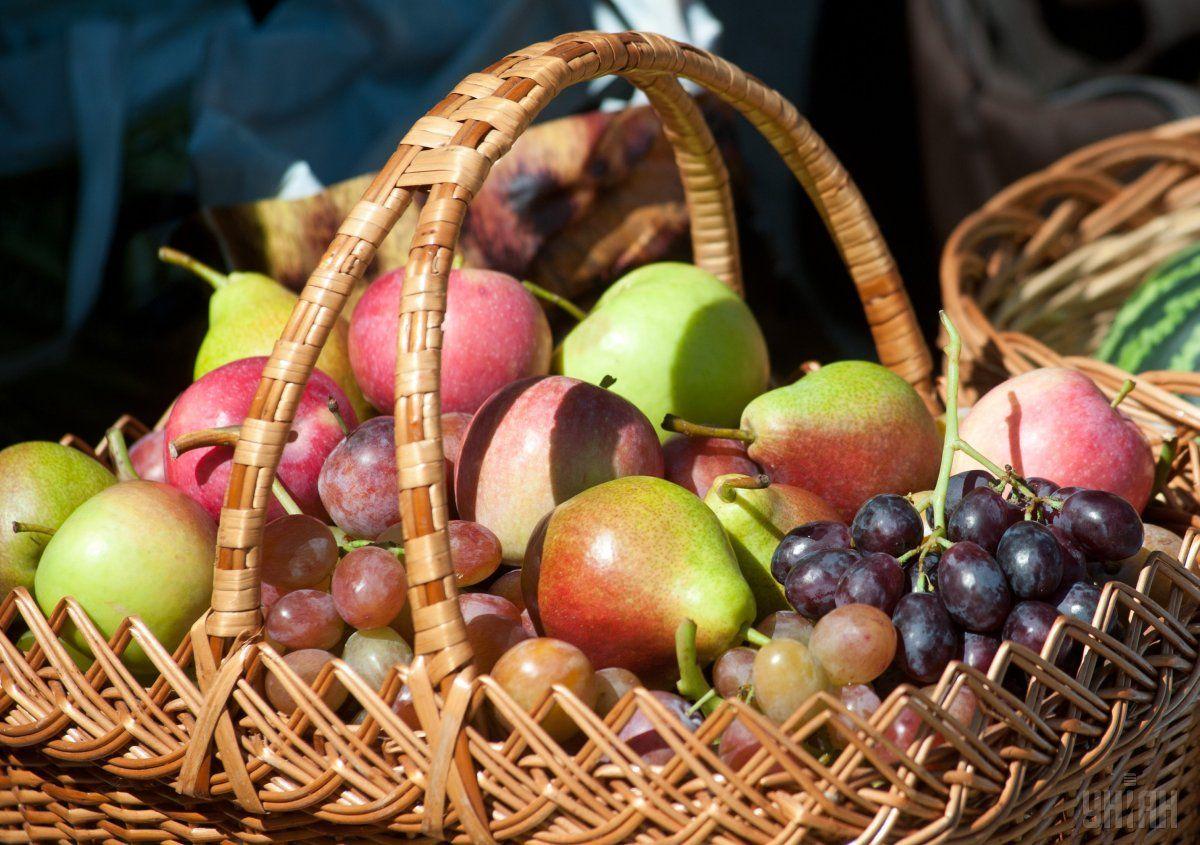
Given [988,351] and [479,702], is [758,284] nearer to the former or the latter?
[988,351]

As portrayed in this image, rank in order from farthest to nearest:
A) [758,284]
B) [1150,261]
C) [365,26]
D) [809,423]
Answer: [758,284] < [365,26] < [1150,261] < [809,423]

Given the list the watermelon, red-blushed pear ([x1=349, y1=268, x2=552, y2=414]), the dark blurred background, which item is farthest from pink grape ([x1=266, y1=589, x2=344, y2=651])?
the watermelon

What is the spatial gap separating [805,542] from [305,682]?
1.04 ft

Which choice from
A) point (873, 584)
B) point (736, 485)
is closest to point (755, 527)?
point (736, 485)

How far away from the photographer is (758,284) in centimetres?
182

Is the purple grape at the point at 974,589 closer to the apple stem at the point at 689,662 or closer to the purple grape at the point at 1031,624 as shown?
the purple grape at the point at 1031,624

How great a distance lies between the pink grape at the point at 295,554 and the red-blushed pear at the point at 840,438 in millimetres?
269

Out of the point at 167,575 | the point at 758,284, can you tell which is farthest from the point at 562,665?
the point at 758,284

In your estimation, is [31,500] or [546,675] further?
[31,500]

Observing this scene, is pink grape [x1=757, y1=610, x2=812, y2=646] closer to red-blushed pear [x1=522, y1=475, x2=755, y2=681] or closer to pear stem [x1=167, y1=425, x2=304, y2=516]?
red-blushed pear [x1=522, y1=475, x2=755, y2=681]

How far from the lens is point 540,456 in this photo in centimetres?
72

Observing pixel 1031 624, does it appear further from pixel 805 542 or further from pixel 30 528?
pixel 30 528

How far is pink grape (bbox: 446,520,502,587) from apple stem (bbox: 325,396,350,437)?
0.14 m

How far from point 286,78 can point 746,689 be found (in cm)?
115
